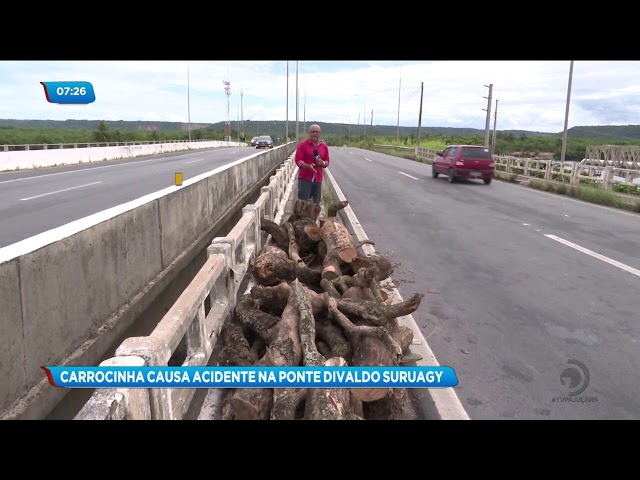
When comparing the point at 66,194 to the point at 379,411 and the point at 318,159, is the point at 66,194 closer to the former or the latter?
the point at 318,159

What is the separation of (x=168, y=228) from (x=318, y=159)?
12.5ft

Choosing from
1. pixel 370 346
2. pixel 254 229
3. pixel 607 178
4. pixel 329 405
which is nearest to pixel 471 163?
pixel 607 178

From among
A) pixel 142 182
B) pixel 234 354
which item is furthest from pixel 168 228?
pixel 142 182

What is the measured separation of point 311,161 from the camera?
9.68 m

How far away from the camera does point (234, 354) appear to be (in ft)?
12.2

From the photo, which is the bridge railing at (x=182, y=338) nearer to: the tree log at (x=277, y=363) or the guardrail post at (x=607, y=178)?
the tree log at (x=277, y=363)

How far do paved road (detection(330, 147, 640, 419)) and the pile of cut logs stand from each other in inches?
30.4

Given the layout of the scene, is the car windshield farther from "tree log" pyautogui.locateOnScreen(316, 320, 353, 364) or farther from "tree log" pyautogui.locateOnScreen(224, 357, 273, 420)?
"tree log" pyautogui.locateOnScreen(224, 357, 273, 420)

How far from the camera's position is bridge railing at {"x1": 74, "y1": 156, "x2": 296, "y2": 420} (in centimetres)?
223

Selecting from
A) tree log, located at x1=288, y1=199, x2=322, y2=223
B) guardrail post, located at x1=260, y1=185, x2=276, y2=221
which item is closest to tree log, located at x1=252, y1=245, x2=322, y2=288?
tree log, located at x1=288, y1=199, x2=322, y2=223

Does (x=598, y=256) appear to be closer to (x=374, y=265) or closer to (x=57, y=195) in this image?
(x=374, y=265)

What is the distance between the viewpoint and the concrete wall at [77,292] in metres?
2.99

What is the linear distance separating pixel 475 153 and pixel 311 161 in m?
14.7
